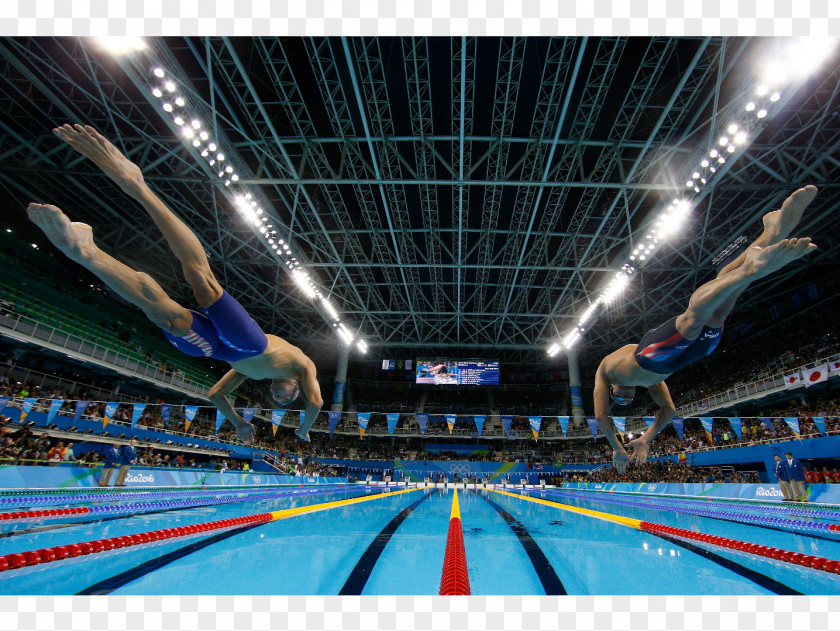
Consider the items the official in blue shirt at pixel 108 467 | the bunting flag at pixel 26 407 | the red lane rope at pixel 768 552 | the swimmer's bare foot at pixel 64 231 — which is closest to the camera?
the swimmer's bare foot at pixel 64 231

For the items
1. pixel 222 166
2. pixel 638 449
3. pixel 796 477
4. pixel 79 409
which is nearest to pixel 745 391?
pixel 796 477

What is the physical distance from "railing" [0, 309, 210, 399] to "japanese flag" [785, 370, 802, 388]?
29982 mm

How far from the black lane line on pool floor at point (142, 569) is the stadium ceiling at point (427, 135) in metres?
10.6

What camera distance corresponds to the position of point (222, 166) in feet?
44.5

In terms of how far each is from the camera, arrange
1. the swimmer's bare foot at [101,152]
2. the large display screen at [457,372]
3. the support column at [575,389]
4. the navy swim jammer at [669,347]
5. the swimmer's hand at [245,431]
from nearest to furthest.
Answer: the swimmer's bare foot at [101,152] → the navy swim jammer at [669,347] → the swimmer's hand at [245,431] → the support column at [575,389] → the large display screen at [457,372]

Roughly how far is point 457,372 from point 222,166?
2339cm

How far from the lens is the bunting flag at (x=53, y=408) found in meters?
15.3

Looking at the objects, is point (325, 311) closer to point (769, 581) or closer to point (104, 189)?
point (104, 189)

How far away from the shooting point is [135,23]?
15.8 feet

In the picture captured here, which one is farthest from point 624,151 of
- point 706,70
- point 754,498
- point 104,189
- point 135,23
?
point 104,189

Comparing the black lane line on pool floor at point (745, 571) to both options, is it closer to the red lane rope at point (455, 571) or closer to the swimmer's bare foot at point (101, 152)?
the red lane rope at point (455, 571)

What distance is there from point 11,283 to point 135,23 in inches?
700

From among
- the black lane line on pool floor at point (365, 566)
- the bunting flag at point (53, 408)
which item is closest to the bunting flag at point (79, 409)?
the bunting flag at point (53, 408)

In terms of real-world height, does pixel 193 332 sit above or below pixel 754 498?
above
